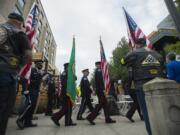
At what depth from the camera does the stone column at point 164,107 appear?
9.50 ft

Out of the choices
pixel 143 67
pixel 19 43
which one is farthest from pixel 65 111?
pixel 19 43

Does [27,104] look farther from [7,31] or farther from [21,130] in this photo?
[7,31]

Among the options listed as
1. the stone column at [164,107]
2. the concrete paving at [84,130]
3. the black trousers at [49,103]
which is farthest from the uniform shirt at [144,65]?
the black trousers at [49,103]

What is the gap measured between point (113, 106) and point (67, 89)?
3.69 meters

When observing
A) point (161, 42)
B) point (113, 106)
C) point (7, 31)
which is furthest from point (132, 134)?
point (161, 42)

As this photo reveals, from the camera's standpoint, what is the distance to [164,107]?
2.94 m

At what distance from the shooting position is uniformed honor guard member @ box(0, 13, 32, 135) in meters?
2.56

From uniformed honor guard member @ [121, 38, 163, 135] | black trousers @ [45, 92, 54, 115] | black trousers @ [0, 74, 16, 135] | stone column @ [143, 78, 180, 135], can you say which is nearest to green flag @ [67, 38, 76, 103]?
uniformed honor guard member @ [121, 38, 163, 135]

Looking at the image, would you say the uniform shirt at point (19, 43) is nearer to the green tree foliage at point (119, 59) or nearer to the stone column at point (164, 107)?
the stone column at point (164, 107)

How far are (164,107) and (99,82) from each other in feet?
13.1

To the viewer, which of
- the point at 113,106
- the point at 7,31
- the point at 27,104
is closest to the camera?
the point at 7,31

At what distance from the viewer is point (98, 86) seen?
6781 millimetres

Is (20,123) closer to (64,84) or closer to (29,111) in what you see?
(29,111)

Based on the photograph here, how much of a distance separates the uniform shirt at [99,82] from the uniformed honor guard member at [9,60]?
412 cm
